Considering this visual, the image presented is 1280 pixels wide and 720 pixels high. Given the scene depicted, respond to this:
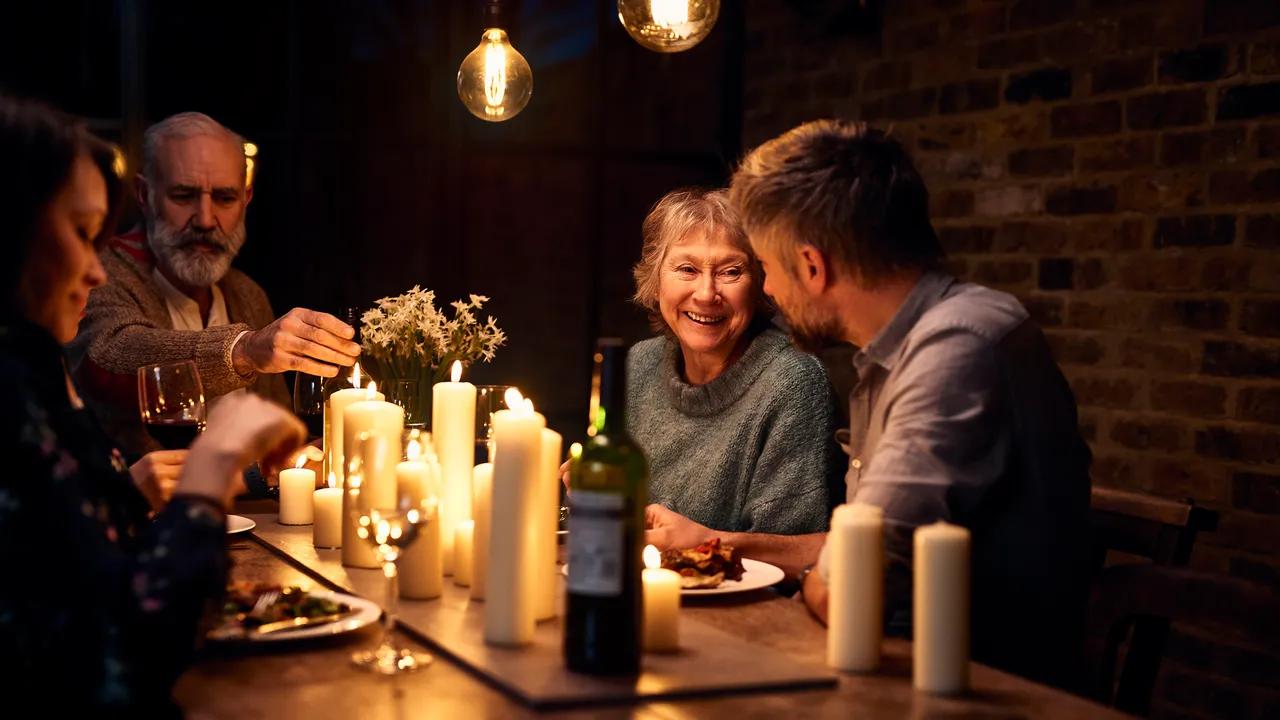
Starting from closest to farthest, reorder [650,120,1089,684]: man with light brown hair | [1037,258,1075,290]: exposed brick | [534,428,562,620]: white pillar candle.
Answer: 1. [534,428,562,620]: white pillar candle
2. [650,120,1089,684]: man with light brown hair
3. [1037,258,1075,290]: exposed brick

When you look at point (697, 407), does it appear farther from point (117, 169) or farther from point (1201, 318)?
point (117, 169)

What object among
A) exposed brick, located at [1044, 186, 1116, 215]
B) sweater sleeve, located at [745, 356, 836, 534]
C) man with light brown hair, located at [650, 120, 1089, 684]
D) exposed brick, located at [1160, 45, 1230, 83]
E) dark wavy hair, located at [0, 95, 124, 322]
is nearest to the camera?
dark wavy hair, located at [0, 95, 124, 322]

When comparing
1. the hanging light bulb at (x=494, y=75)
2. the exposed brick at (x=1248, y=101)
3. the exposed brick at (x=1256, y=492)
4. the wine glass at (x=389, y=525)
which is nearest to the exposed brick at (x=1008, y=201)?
the exposed brick at (x=1248, y=101)

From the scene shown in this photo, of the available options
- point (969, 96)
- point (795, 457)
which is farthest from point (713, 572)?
point (969, 96)

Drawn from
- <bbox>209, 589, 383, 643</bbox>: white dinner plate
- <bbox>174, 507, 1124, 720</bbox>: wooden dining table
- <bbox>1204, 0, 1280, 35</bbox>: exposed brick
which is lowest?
<bbox>174, 507, 1124, 720</bbox>: wooden dining table

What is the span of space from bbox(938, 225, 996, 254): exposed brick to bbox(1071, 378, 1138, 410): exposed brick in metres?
0.52

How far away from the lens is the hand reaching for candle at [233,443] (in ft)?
4.62

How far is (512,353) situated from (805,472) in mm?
2370

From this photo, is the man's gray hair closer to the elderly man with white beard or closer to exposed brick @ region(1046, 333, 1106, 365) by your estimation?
the elderly man with white beard

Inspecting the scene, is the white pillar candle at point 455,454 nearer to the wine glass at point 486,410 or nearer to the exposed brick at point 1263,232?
the wine glass at point 486,410

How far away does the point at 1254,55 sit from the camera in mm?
3150

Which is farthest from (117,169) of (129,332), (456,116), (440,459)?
(456,116)

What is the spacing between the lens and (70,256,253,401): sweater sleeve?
313 centimetres

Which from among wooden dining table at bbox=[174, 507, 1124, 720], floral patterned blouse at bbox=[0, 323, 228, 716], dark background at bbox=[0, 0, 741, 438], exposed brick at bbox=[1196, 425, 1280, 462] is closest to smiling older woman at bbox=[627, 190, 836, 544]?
wooden dining table at bbox=[174, 507, 1124, 720]
